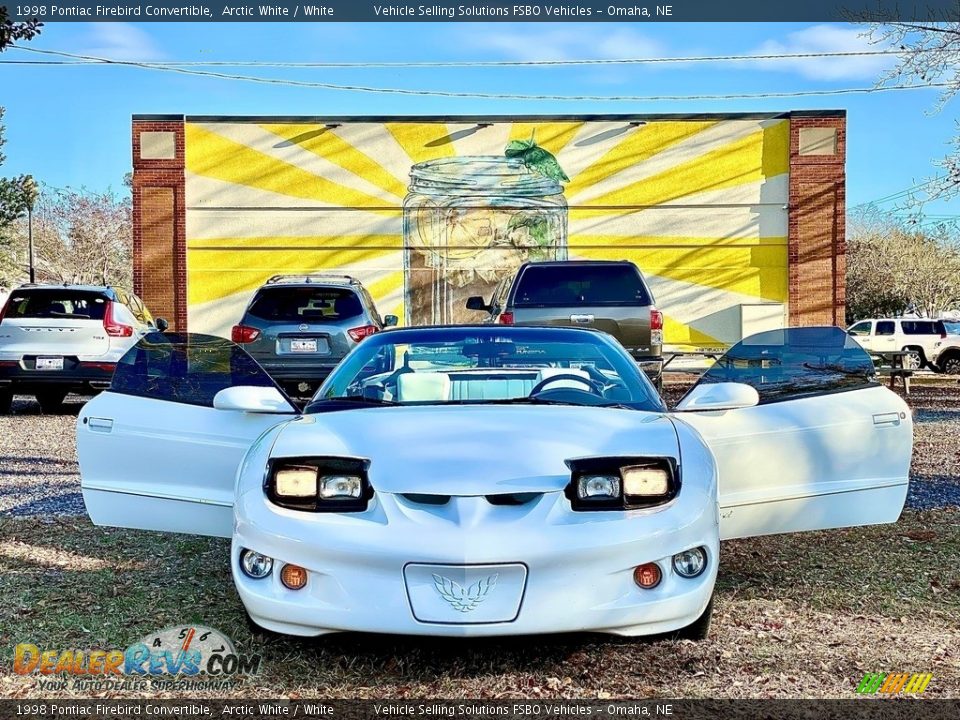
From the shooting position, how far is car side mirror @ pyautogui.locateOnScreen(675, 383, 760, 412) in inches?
159

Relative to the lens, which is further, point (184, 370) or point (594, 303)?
point (594, 303)

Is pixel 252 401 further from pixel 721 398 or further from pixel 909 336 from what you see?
pixel 909 336

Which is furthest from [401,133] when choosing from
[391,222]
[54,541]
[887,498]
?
[887,498]

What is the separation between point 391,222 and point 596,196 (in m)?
4.61

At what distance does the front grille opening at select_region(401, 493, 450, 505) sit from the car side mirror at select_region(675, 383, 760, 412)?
1.35 meters

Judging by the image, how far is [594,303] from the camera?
35.6ft

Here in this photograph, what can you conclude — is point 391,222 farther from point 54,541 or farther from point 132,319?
point 54,541

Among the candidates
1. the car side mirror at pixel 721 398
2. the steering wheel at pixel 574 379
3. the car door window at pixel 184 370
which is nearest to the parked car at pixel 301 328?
the car door window at pixel 184 370

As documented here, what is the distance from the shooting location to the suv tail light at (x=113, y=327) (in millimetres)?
12555

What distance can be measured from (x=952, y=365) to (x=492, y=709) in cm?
2699

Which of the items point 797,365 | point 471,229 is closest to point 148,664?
point 797,365

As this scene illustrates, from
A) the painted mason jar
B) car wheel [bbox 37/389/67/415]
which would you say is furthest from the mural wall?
car wheel [bbox 37/389/67/415]

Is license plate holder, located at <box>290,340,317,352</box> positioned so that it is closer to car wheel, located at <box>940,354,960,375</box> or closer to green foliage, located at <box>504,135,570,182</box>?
green foliage, located at <box>504,135,570,182</box>

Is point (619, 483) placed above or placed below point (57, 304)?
below
